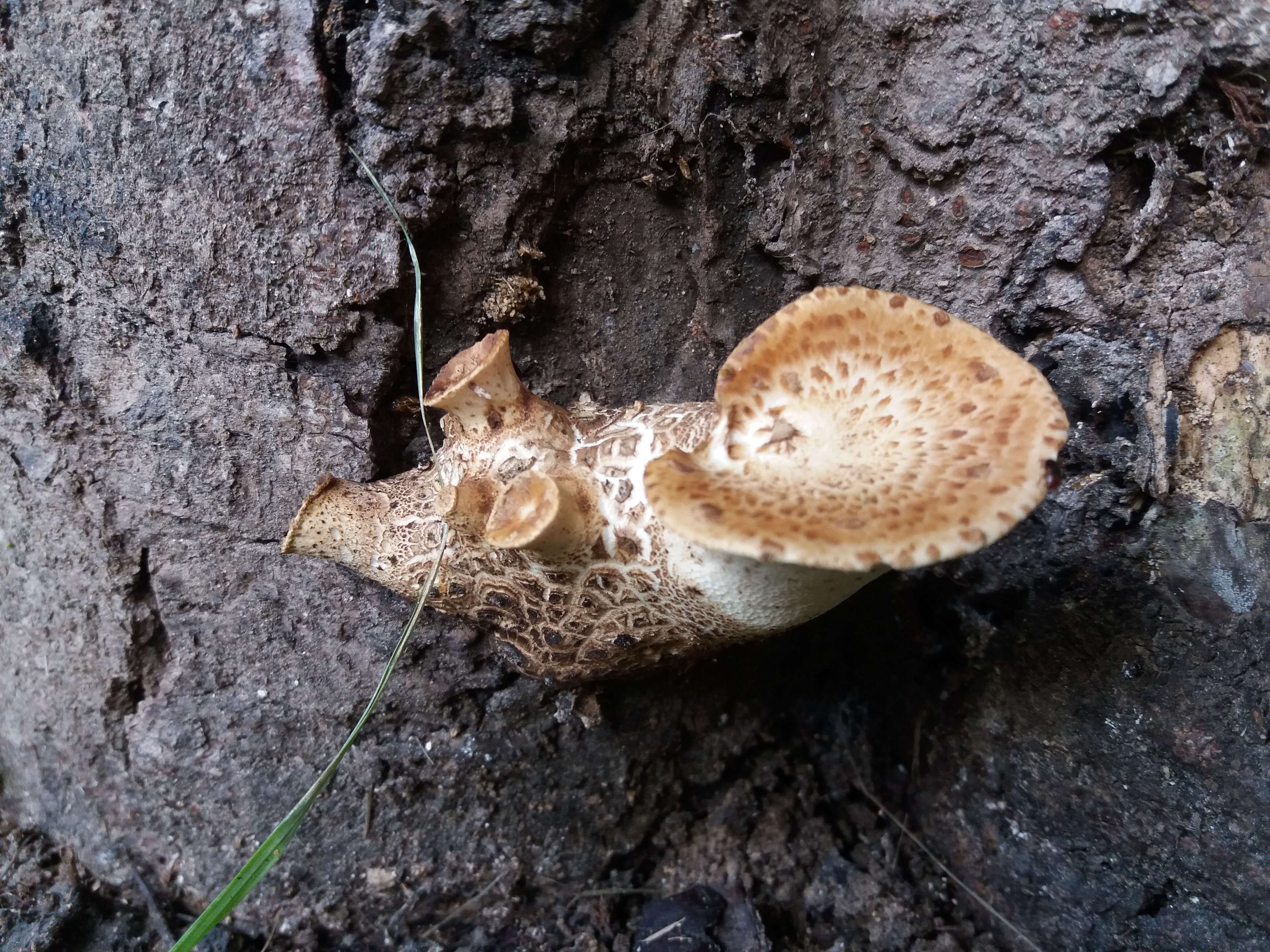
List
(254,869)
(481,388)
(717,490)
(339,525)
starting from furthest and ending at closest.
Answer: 1. (339,525)
2. (481,388)
3. (254,869)
4. (717,490)

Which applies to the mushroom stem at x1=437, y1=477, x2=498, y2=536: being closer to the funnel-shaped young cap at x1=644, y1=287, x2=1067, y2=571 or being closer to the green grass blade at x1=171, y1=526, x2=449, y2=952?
the green grass blade at x1=171, y1=526, x2=449, y2=952

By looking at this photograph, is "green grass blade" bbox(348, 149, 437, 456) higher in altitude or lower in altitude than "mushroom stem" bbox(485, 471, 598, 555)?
higher

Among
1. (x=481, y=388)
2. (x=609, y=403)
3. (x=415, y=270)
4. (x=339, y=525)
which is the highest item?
(x=415, y=270)

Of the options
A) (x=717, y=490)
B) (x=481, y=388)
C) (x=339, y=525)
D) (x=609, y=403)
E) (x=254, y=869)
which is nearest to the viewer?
(x=717, y=490)

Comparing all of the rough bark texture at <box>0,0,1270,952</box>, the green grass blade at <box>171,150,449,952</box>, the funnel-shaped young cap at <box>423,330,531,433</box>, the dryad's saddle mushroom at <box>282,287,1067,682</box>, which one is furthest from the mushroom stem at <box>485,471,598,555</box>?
the rough bark texture at <box>0,0,1270,952</box>

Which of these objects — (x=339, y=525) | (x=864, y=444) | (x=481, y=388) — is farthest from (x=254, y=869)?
(x=864, y=444)

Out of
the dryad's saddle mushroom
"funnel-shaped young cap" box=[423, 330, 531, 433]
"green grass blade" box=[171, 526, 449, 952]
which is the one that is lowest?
"green grass blade" box=[171, 526, 449, 952]

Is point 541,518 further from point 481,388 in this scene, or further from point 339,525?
point 339,525

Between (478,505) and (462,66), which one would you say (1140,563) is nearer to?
(478,505)

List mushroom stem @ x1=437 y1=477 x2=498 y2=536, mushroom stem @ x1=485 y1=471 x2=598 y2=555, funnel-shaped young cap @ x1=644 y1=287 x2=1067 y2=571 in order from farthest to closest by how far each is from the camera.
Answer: mushroom stem @ x1=437 y1=477 x2=498 y2=536 < mushroom stem @ x1=485 y1=471 x2=598 y2=555 < funnel-shaped young cap @ x1=644 y1=287 x2=1067 y2=571
